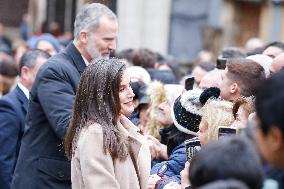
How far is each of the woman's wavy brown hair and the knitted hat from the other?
3.00ft

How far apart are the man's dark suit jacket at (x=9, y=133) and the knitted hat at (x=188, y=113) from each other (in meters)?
1.55

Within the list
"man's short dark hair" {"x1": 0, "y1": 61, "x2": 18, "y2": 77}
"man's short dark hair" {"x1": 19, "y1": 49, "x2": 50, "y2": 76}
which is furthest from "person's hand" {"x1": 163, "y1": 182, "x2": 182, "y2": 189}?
A: "man's short dark hair" {"x1": 0, "y1": 61, "x2": 18, "y2": 77}

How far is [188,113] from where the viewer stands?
634 cm

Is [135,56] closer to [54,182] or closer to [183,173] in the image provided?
[54,182]

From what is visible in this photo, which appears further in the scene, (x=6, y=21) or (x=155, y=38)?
(x=6, y=21)

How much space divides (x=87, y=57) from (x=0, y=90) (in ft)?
13.8

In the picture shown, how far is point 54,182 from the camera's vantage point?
20.5ft

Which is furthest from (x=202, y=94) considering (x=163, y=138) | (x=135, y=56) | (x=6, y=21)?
(x=6, y=21)

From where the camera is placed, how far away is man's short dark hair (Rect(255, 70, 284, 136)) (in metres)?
3.50

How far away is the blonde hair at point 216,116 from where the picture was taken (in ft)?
17.3

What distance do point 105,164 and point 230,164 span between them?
6.07 feet

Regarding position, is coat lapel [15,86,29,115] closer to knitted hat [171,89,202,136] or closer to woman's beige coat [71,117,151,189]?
knitted hat [171,89,202,136]

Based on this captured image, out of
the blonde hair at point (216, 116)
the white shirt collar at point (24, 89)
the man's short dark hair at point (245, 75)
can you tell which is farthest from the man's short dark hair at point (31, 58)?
the blonde hair at point (216, 116)

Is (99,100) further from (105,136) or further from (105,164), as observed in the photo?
(105,164)
